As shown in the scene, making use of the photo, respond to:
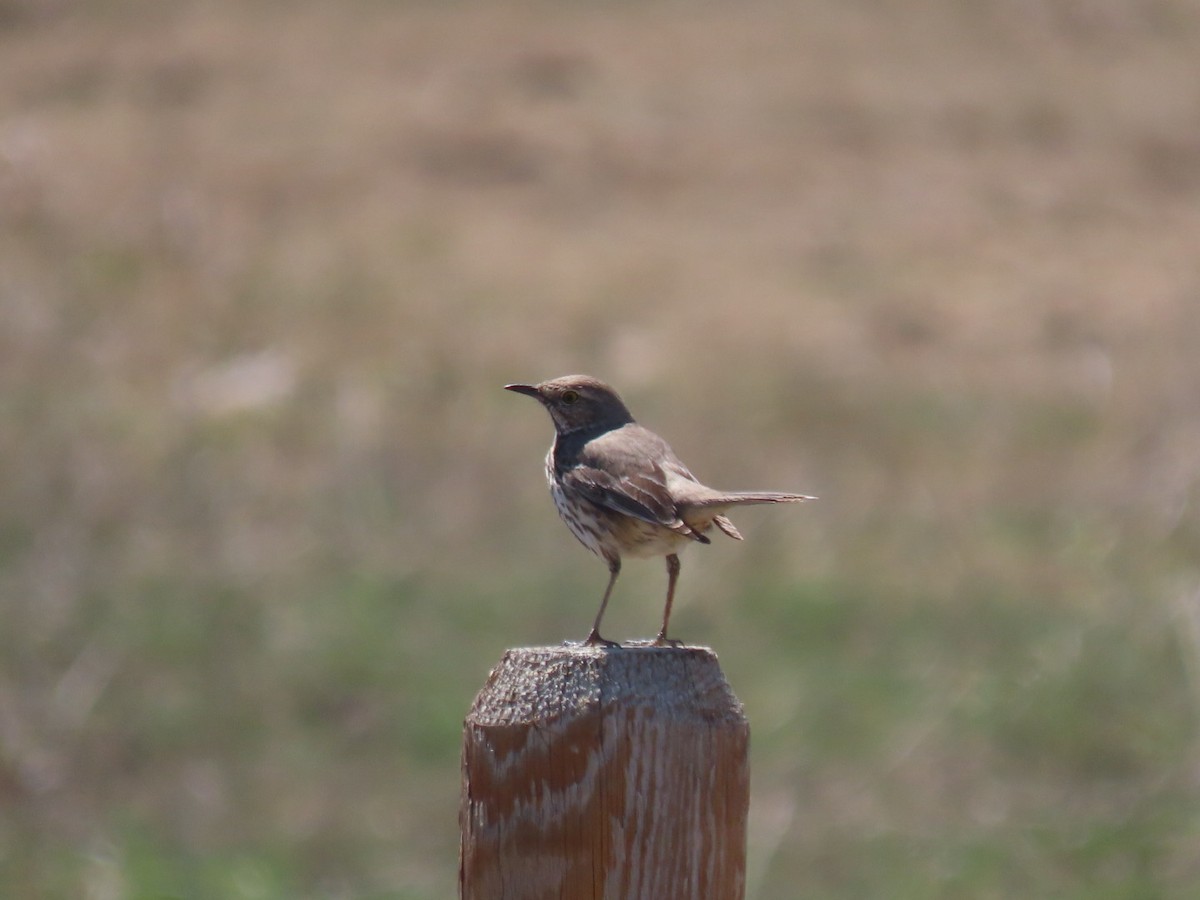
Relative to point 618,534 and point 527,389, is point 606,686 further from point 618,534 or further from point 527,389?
point 527,389

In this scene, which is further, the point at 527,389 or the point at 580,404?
the point at 580,404

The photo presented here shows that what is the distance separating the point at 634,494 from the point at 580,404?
2.12ft

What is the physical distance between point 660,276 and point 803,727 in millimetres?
12024

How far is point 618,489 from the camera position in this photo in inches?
237

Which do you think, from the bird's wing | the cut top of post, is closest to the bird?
the bird's wing

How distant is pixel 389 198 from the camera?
26.0 m

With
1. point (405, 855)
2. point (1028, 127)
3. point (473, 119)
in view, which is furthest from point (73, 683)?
point (1028, 127)

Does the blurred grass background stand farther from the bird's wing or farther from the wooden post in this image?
the wooden post

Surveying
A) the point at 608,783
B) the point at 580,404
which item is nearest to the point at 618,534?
the point at 580,404

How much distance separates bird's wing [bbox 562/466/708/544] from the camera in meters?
5.88

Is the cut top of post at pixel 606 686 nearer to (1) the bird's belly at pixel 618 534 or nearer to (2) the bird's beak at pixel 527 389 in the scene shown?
(1) the bird's belly at pixel 618 534

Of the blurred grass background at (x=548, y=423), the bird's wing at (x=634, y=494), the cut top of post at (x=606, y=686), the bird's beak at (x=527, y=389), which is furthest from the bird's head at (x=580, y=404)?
the blurred grass background at (x=548, y=423)

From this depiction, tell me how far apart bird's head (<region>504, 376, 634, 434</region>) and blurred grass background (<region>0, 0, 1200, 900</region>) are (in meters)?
5.01

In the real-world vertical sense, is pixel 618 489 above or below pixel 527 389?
below
